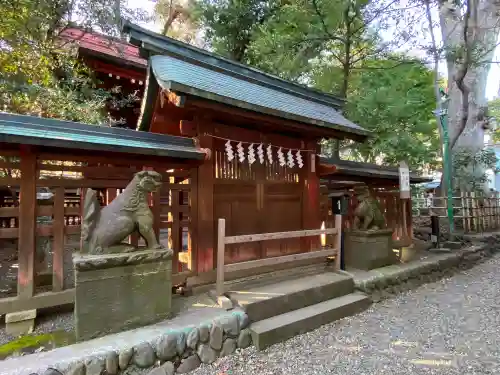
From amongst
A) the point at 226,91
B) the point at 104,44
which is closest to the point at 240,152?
the point at 226,91

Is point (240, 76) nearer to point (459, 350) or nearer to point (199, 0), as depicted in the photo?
point (459, 350)

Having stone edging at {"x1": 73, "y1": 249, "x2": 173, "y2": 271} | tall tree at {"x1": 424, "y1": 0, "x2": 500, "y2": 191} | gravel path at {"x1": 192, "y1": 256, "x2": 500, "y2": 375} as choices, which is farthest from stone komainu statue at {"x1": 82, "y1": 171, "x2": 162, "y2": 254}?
tall tree at {"x1": 424, "y1": 0, "x2": 500, "y2": 191}

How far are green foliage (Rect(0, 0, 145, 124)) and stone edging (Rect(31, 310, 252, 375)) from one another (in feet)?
20.3

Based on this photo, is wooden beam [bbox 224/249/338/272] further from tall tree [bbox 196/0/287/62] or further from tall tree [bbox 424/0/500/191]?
tall tree [bbox 196/0/287/62]

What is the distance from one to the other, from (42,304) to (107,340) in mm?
1200

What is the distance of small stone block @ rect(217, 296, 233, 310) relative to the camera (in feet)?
12.9

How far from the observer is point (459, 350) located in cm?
374

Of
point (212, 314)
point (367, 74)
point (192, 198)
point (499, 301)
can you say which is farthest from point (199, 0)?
point (499, 301)

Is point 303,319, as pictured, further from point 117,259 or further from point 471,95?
point 471,95

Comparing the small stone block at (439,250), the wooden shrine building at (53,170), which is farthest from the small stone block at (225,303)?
the small stone block at (439,250)

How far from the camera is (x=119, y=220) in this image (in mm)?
3434

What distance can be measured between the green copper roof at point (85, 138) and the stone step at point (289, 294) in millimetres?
2200

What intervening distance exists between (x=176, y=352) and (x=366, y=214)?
4.68 metres

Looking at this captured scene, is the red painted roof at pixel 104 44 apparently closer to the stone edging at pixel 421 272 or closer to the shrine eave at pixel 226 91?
the shrine eave at pixel 226 91
